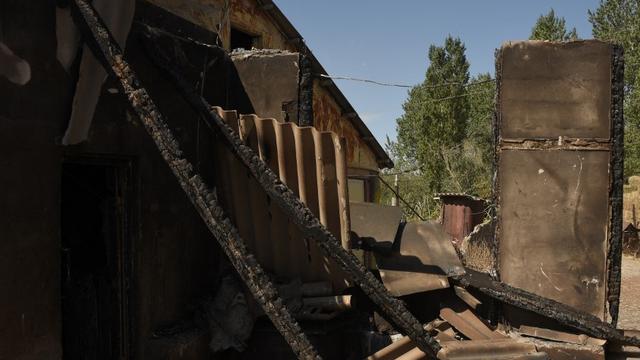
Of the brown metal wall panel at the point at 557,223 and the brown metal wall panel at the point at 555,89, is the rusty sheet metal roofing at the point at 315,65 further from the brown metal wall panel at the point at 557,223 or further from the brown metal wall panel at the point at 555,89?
the brown metal wall panel at the point at 557,223

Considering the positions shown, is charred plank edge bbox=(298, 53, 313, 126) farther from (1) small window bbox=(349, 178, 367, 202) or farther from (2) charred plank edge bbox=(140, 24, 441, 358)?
(1) small window bbox=(349, 178, 367, 202)

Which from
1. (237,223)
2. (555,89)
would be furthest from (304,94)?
(555,89)

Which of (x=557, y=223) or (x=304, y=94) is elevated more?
(x=304, y=94)

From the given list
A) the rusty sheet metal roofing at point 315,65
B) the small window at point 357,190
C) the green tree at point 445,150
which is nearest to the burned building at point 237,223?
the rusty sheet metal roofing at point 315,65

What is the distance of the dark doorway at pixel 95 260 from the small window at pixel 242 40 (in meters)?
→ 7.46

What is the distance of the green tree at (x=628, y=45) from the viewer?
23797 millimetres

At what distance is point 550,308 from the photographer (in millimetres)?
3920

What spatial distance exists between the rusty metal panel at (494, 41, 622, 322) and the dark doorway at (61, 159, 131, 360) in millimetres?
3240

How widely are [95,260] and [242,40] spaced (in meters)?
8.48

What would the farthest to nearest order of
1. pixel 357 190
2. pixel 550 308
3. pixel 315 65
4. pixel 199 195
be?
pixel 357 190 < pixel 315 65 < pixel 550 308 < pixel 199 195

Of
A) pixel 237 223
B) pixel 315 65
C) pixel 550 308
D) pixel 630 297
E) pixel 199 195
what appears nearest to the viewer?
pixel 199 195

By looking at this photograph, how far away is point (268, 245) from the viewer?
4.21 metres

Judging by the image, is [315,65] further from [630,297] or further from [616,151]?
[630,297]

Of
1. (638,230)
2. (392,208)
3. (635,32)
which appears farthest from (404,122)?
(392,208)
